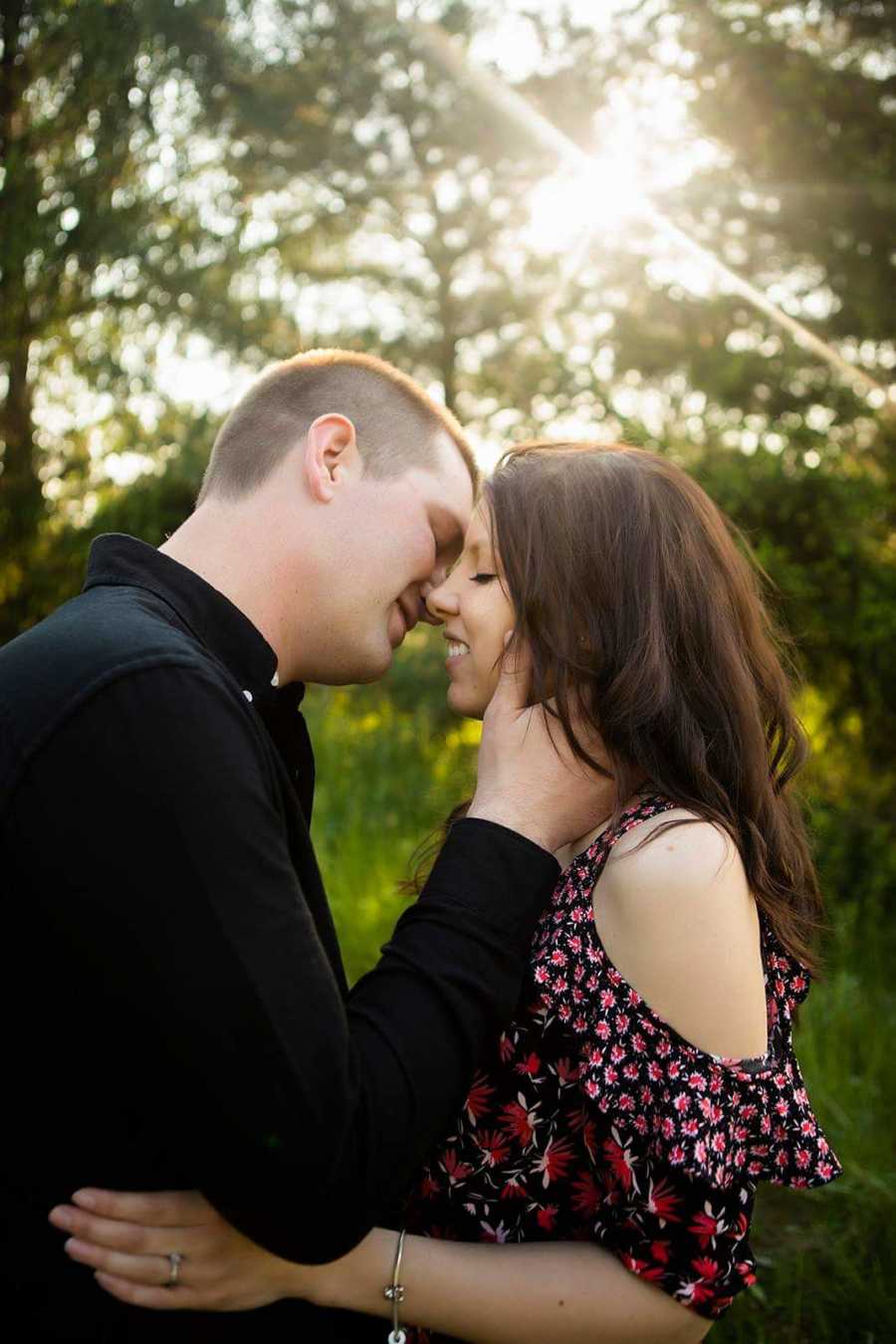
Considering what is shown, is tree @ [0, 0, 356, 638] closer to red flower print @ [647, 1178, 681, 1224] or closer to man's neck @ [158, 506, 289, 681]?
man's neck @ [158, 506, 289, 681]

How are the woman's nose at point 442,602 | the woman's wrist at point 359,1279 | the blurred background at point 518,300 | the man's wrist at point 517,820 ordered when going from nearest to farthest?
the woman's wrist at point 359,1279 < the man's wrist at point 517,820 < the woman's nose at point 442,602 < the blurred background at point 518,300

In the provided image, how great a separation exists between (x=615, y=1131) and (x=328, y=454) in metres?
1.30

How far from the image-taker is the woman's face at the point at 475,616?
2354mm

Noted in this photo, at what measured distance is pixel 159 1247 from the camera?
1.67 m

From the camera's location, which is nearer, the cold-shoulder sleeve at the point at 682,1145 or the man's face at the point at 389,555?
the cold-shoulder sleeve at the point at 682,1145

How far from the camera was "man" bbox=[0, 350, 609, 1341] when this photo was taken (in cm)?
145

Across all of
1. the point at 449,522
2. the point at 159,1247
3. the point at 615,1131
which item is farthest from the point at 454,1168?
the point at 449,522

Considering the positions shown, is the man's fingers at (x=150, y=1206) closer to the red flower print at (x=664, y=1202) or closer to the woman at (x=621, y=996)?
the woman at (x=621, y=996)

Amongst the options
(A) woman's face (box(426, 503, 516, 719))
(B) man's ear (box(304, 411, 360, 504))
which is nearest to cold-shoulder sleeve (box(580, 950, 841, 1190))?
(A) woman's face (box(426, 503, 516, 719))

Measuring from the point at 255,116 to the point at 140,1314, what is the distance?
12.7 metres

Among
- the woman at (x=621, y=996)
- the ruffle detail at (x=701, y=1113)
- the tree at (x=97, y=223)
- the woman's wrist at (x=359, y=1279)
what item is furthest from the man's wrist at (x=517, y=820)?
the tree at (x=97, y=223)

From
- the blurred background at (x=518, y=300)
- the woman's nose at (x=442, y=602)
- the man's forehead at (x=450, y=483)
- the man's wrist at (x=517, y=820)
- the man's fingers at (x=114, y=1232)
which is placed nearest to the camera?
the man's fingers at (x=114, y=1232)

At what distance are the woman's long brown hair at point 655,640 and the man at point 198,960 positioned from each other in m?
0.18

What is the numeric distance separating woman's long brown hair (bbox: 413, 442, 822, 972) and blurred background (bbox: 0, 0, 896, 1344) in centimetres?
104
